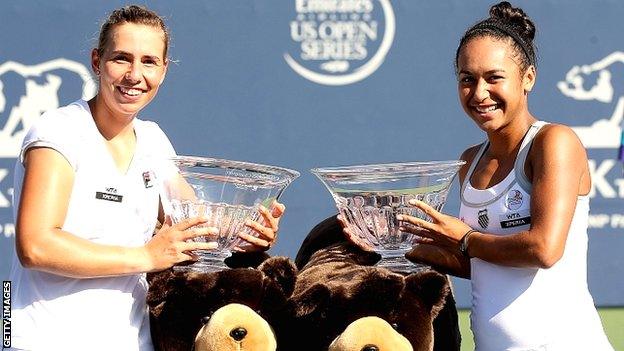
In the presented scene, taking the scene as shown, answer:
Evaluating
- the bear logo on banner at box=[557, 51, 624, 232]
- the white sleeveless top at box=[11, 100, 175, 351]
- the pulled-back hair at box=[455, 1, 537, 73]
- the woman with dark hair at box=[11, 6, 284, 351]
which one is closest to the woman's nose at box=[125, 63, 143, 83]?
the woman with dark hair at box=[11, 6, 284, 351]

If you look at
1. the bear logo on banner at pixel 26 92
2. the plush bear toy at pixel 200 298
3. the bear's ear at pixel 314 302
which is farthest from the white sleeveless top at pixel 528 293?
the bear logo on banner at pixel 26 92

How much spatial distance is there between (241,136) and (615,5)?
88.0 inches

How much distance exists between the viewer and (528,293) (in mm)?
2396

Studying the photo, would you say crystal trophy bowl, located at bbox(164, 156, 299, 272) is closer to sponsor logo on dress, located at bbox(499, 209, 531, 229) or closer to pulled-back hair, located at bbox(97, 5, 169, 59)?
pulled-back hair, located at bbox(97, 5, 169, 59)

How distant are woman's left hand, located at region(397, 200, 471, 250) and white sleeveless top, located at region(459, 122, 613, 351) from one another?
0.24 ft

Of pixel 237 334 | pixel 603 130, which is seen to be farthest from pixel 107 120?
pixel 603 130

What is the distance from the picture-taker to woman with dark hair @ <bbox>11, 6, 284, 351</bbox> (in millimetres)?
2271

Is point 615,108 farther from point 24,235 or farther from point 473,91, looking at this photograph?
point 24,235

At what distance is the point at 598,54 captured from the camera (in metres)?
6.05

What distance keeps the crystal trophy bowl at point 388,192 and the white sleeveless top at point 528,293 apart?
0.42 ft

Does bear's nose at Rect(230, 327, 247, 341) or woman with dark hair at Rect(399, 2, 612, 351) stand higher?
woman with dark hair at Rect(399, 2, 612, 351)

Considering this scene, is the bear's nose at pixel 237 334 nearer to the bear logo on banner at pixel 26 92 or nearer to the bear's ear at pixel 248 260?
the bear's ear at pixel 248 260

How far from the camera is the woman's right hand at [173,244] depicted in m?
2.35

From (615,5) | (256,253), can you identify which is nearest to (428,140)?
(615,5)
